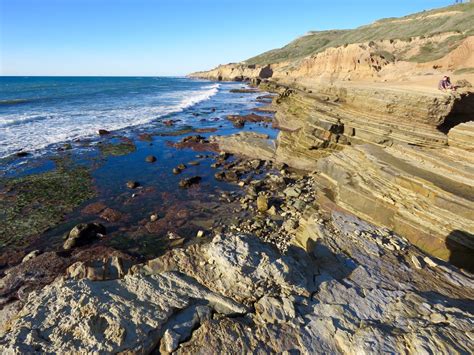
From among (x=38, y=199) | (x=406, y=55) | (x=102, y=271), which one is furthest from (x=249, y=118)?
(x=406, y=55)

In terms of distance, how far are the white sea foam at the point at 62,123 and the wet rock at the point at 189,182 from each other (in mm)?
18585

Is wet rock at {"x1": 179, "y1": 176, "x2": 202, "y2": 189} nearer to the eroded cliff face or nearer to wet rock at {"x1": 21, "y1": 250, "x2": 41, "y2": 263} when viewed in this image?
the eroded cliff face

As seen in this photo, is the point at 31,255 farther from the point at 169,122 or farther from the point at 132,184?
the point at 169,122

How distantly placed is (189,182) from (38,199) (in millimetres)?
9931

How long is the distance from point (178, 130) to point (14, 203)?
22549 millimetres

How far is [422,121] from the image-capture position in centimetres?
1545

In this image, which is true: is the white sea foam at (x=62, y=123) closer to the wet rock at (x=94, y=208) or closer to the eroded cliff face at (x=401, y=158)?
the wet rock at (x=94, y=208)

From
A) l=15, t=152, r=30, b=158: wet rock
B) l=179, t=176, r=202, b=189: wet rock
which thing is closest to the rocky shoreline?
l=179, t=176, r=202, b=189: wet rock

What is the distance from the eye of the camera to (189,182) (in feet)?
69.2

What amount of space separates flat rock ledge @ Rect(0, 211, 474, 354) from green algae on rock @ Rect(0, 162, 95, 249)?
8614 millimetres

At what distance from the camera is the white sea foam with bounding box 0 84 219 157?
3115 centimetres

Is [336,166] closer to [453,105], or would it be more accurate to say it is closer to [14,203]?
[453,105]

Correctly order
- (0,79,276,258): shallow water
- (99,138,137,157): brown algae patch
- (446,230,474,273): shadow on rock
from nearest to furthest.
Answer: (446,230,474,273): shadow on rock, (0,79,276,258): shallow water, (99,138,137,157): brown algae patch

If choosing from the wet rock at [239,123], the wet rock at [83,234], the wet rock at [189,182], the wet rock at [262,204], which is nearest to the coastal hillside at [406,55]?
the wet rock at [239,123]
